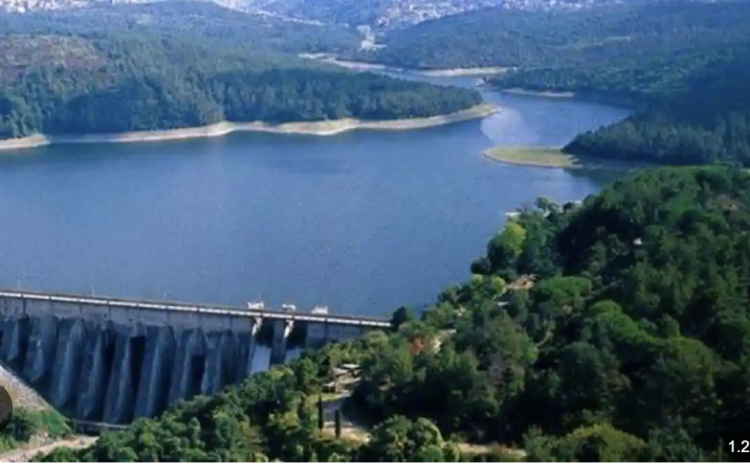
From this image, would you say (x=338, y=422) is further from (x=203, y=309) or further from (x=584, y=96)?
(x=584, y=96)

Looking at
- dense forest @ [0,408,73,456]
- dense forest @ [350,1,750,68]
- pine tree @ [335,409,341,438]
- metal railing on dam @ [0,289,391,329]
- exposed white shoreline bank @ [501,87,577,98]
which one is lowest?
dense forest @ [0,408,73,456]

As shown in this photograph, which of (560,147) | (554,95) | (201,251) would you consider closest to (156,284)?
(201,251)

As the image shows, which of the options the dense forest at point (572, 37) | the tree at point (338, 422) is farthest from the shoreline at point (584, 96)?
the tree at point (338, 422)

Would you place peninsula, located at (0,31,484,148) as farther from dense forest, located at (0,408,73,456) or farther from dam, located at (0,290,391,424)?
dense forest, located at (0,408,73,456)

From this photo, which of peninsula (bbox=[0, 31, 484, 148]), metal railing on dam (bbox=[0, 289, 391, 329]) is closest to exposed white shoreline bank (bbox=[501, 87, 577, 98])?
peninsula (bbox=[0, 31, 484, 148])

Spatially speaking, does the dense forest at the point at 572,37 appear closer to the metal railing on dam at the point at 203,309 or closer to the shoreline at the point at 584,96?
the shoreline at the point at 584,96

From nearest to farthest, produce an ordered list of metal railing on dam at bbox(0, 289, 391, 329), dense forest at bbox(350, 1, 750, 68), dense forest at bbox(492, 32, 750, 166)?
1. metal railing on dam at bbox(0, 289, 391, 329)
2. dense forest at bbox(492, 32, 750, 166)
3. dense forest at bbox(350, 1, 750, 68)
